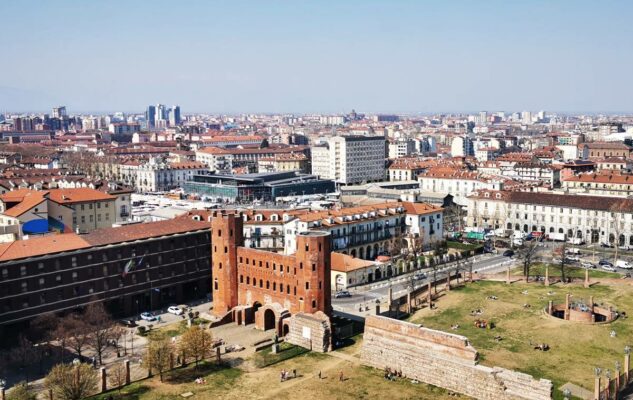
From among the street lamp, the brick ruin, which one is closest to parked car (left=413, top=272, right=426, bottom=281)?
the brick ruin

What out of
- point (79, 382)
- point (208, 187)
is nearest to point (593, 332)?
point (79, 382)

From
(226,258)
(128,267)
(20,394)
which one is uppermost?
(226,258)

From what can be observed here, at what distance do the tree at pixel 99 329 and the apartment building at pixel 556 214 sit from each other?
87.0 meters

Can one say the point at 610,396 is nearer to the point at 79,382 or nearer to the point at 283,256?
the point at 283,256

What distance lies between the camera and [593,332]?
74438 millimetres

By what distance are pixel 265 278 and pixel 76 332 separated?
901 inches

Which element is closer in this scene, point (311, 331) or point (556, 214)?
point (311, 331)

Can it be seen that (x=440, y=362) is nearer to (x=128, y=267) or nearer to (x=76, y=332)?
(x=76, y=332)

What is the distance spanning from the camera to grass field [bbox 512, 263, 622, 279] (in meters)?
102

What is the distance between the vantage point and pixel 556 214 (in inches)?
5162

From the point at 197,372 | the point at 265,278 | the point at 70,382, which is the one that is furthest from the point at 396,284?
the point at 70,382

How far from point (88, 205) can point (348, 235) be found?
43.7m

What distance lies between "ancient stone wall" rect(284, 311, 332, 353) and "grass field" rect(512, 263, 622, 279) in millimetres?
43545

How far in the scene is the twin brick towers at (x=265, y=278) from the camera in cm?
7656
